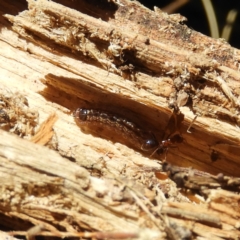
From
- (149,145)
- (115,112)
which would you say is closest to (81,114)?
(115,112)


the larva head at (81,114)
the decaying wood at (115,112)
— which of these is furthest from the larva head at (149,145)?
the larva head at (81,114)

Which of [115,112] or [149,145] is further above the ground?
[115,112]

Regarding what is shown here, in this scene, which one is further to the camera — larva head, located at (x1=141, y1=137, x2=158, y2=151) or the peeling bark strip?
larva head, located at (x1=141, y1=137, x2=158, y2=151)

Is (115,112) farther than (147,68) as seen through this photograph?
Yes

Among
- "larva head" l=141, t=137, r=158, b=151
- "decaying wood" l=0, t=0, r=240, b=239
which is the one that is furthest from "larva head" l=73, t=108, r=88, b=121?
"larva head" l=141, t=137, r=158, b=151

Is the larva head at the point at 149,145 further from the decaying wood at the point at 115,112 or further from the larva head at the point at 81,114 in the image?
the larva head at the point at 81,114

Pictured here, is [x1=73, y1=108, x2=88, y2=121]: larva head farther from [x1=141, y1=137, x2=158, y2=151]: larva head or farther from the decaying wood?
[x1=141, y1=137, x2=158, y2=151]: larva head

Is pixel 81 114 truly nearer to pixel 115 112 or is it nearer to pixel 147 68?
pixel 115 112

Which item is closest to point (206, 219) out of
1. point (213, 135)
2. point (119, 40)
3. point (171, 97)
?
point (213, 135)
